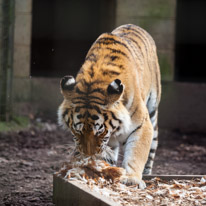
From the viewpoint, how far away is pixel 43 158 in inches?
195

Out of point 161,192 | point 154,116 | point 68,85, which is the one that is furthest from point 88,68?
point 154,116

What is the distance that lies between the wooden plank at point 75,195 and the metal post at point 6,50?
331cm

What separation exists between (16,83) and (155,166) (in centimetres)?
245

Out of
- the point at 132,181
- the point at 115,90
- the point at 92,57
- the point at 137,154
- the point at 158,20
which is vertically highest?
the point at 158,20

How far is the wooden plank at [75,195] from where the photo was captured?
2451 mm

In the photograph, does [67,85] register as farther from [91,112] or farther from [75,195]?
[75,195]

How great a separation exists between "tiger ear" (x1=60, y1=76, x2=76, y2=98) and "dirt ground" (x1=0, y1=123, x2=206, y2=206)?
38cm

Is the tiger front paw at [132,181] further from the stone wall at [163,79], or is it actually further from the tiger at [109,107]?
the stone wall at [163,79]

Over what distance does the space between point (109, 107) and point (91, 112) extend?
0.46 feet

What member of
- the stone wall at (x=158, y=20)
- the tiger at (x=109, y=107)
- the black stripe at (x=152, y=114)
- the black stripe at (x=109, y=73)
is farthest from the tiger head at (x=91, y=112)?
the stone wall at (x=158, y=20)

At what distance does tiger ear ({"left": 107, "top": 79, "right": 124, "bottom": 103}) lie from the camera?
2.93 metres

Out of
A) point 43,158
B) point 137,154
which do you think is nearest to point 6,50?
point 43,158

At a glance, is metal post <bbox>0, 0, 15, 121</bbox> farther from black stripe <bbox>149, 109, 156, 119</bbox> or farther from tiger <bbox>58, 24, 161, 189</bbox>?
tiger <bbox>58, 24, 161, 189</bbox>

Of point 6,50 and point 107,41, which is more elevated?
point 107,41
